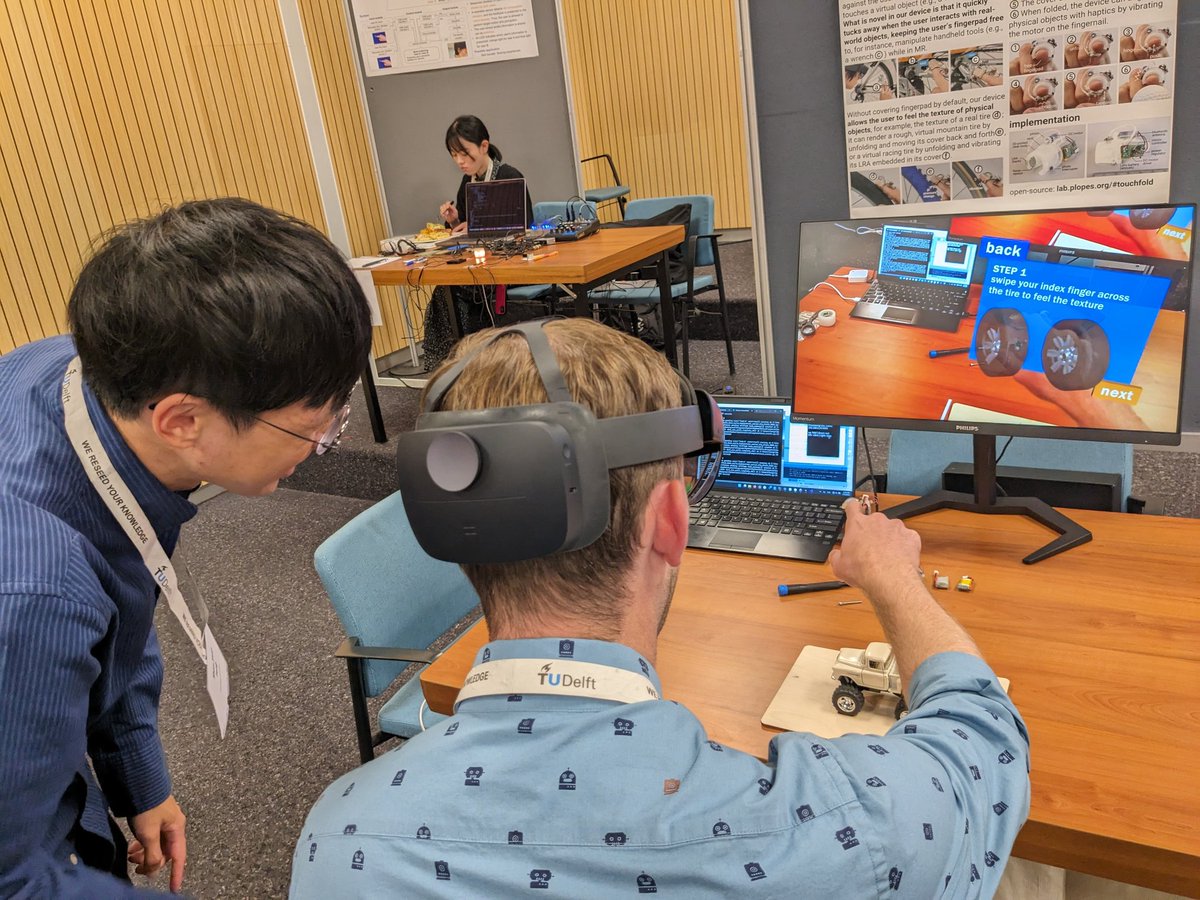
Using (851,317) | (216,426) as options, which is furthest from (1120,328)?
(216,426)

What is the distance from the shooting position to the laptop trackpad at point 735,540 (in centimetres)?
168

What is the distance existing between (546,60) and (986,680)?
16.2 ft

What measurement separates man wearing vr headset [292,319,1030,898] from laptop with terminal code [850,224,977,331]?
34.5 inches

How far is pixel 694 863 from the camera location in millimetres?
608

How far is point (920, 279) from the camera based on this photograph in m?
1.60

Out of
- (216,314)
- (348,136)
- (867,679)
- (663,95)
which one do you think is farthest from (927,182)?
(663,95)

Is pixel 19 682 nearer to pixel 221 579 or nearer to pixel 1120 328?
pixel 1120 328

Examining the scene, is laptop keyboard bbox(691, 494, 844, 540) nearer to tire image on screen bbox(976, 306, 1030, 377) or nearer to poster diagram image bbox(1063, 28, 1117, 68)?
tire image on screen bbox(976, 306, 1030, 377)

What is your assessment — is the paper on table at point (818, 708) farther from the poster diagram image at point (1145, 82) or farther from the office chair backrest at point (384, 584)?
the poster diagram image at point (1145, 82)

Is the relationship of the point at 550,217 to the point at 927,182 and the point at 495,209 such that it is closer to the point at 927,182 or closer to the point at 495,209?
the point at 495,209

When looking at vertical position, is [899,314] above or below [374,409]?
above

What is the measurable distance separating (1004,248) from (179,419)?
1.30 metres

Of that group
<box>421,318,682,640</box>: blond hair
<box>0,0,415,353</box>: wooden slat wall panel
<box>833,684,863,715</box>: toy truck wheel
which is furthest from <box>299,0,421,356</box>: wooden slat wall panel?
<box>421,318,682,640</box>: blond hair

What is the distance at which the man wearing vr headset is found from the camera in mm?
615
